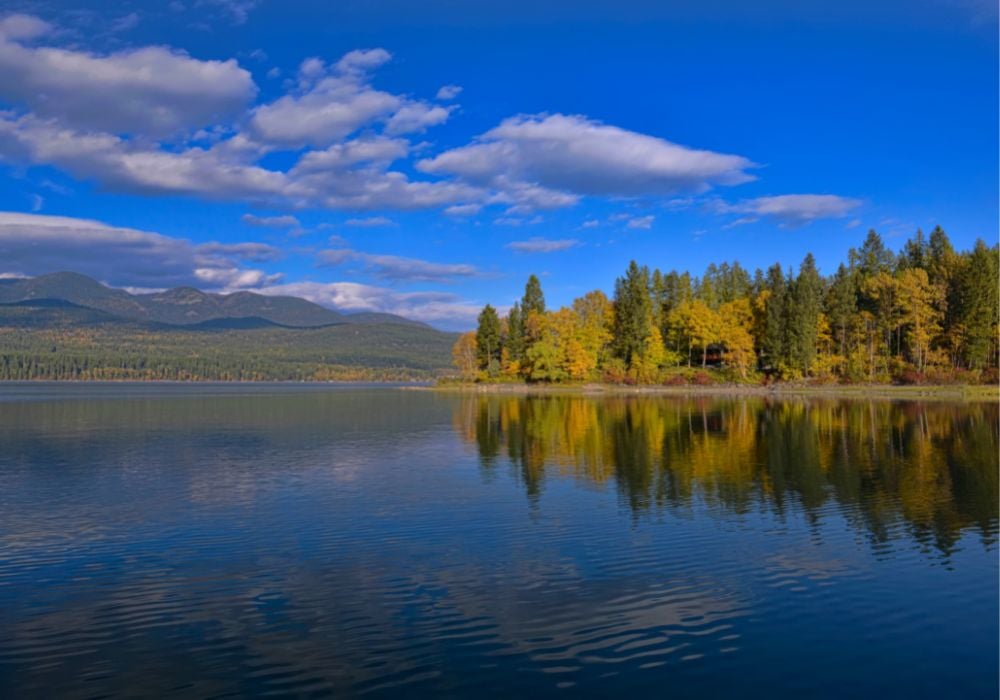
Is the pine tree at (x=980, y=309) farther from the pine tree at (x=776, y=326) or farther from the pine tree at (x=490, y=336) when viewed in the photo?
the pine tree at (x=490, y=336)

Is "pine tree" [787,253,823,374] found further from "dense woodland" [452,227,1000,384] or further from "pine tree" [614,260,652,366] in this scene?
"pine tree" [614,260,652,366]

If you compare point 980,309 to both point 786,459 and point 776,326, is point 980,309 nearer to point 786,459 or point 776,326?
point 776,326

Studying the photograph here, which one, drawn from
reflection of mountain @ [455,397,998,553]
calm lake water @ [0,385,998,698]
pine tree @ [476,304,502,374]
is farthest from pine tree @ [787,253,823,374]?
calm lake water @ [0,385,998,698]

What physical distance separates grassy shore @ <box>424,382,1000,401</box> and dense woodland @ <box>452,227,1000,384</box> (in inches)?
177

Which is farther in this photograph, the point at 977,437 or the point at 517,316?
the point at 517,316

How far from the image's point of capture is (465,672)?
13.1 metres

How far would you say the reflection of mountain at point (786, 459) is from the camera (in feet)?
91.9

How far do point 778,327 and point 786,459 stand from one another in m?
94.5

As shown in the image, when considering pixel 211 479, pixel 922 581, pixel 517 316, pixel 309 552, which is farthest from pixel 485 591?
pixel 517 316

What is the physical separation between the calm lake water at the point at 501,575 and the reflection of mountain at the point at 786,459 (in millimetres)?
298

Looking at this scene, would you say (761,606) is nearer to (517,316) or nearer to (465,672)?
(465,672)

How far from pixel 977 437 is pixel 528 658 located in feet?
166

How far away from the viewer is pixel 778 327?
5034 inches

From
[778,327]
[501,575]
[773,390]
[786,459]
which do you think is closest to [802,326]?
[778,327]
